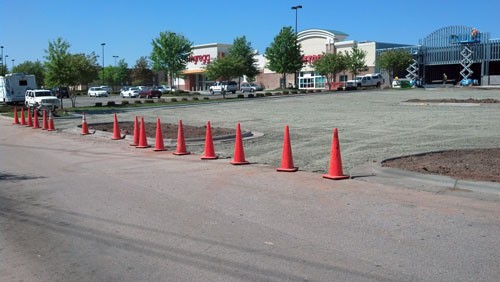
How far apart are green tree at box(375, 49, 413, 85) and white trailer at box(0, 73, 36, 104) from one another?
47.1m

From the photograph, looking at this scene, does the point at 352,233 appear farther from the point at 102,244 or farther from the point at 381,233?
the point at 102,244

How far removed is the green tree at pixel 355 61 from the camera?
74312 millimetres

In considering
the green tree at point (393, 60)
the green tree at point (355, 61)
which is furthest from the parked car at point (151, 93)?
the green tree at point (393, 60)

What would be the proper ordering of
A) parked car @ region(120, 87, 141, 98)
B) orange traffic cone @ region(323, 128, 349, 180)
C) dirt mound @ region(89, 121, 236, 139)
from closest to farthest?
orange traffic cone @ region(323, 128, 349, 180) < dirt mound @ region(89, 121, 236, 139) < parked car @ region(120, 87, 141, 98)

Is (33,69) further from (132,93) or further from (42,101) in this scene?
(42,101)

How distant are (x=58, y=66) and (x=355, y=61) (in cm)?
4826

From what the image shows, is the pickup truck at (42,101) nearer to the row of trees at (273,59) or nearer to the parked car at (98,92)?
the row of trees at (273,59)

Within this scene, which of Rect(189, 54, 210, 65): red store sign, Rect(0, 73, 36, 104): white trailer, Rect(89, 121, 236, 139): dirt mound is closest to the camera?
Rect(89, 121, 236, 139): dirt mound

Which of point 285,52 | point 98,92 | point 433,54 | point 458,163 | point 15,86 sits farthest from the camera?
point 98,92

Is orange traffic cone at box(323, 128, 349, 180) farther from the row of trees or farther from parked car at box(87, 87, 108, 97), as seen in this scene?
parked car at box(87, 87, 108, 97)

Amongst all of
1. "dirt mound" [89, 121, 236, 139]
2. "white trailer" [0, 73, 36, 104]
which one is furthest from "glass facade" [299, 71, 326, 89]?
"dirt mound" [89, 121, 236, 139]

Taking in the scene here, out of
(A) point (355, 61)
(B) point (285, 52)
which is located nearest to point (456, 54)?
(A) point (355, 61)

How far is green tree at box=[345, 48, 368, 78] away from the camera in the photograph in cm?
7431

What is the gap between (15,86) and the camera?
4888cm
